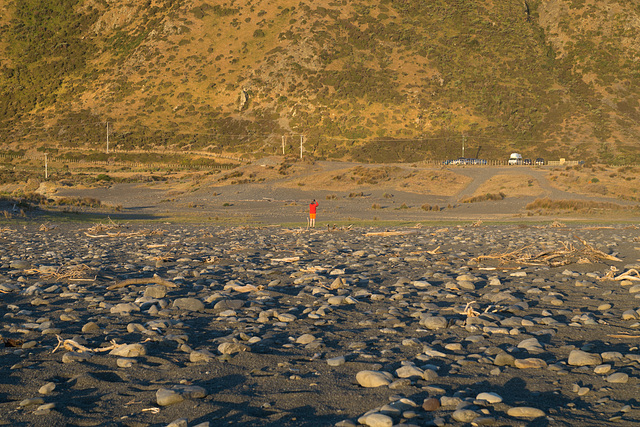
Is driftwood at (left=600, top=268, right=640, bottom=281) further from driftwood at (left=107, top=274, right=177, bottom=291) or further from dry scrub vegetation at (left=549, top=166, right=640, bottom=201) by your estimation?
dry scrub vegetation at (left=549, top=166, right=640, bottom=201)

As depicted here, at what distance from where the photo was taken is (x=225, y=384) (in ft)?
14.9

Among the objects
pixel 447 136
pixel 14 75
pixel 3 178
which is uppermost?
pixel 14 75

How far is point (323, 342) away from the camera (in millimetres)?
5742

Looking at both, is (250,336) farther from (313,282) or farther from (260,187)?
(260,187)

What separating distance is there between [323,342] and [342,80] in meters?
90.4

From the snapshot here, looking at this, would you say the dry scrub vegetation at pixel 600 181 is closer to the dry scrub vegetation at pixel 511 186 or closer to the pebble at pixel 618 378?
the dry scrub vegetation at pixel 511 186

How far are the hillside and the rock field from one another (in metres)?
71.6

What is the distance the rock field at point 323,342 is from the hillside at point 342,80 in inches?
2819

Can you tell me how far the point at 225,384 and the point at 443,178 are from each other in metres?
51.3

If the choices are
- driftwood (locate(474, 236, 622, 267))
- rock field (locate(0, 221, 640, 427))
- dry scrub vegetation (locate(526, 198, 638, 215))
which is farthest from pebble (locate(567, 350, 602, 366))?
dry scrub vegetation (locate(526, 198, 638, 215))

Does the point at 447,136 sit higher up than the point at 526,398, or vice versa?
the point at 447,136

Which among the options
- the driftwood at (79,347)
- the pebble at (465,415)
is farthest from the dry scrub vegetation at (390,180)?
the pebble at (465,415)

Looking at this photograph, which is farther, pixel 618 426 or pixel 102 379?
pixel 102 379

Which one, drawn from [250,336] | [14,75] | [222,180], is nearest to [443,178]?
[222,180]
